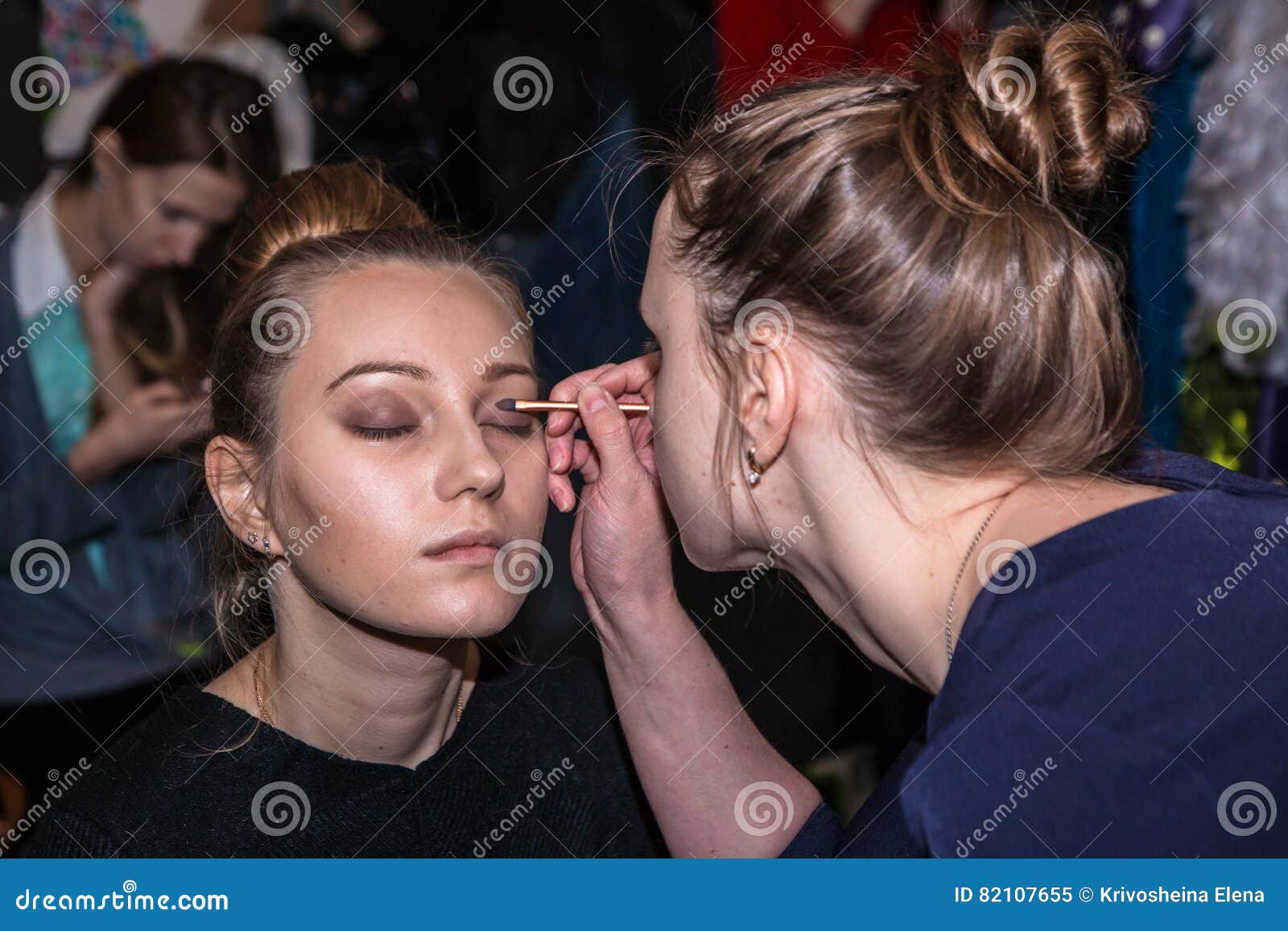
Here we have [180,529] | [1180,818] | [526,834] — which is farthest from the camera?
[180,529]

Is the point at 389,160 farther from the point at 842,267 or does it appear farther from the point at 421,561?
the point at 842,267

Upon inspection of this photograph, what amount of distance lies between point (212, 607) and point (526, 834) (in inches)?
19.4

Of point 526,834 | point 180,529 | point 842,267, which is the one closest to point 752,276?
point 842,267

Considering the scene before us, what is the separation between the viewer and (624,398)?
1.29 metres

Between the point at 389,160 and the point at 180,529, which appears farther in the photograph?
the point at 389,160

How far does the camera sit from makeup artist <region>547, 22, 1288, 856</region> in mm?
788

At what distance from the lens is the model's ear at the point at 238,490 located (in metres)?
1.20

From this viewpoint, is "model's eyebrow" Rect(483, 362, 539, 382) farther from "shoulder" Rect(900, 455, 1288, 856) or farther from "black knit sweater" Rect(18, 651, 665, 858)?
"shoulder" Rect(900, 455, 1288, 856)

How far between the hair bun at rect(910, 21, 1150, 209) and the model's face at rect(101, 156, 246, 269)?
1228mm

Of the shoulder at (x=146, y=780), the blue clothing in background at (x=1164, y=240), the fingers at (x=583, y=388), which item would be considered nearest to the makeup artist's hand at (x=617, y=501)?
the fingers at (x=583, y=388)

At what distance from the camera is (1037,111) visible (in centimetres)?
89

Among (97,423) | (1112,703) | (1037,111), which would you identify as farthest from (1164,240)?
(97,423)

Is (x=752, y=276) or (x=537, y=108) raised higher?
(x=537, y=108)

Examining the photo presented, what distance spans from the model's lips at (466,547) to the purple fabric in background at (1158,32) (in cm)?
116
